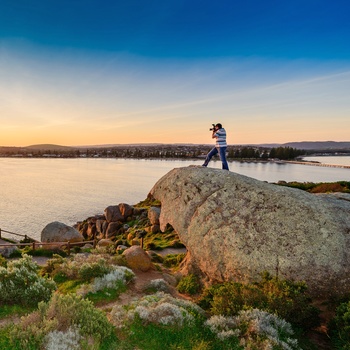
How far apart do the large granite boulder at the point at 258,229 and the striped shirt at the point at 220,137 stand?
4.98 ft

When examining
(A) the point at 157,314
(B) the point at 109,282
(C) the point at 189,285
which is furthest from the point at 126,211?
(A) the point at 157,314

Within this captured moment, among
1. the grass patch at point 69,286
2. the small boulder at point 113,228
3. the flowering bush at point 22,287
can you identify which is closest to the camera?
the flowering bush at point 22,287

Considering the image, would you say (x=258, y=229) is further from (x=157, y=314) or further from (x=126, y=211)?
(x=126, y=211)

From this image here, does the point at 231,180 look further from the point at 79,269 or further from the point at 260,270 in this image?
the point at 79,269

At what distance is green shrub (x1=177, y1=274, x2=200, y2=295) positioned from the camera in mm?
13819

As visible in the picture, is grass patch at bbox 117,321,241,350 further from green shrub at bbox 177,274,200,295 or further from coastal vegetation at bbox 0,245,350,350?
green shrub at bbox 177,274,200,295

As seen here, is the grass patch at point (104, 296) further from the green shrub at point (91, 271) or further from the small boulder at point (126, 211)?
the small boulder at point (126, 211)

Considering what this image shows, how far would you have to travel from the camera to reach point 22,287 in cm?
1080

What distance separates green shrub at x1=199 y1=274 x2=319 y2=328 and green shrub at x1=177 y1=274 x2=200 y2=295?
3410mm

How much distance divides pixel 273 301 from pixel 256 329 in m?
1.75

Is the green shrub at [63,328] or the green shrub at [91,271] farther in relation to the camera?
the green shrub at [91,271]

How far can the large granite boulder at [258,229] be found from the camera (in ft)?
36.5

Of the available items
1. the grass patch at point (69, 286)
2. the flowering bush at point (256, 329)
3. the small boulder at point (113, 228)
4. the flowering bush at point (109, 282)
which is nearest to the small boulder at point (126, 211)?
the small boulder at point (113, 228)

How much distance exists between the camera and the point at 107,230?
48844 millimetres
